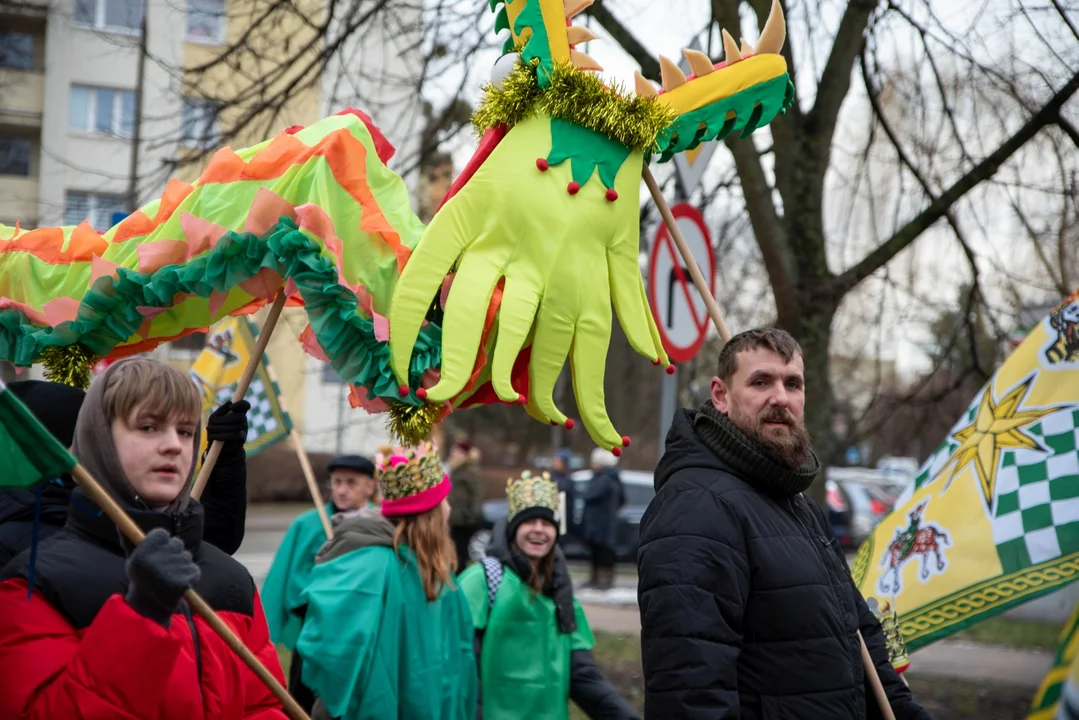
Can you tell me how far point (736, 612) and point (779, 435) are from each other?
54 centimetres

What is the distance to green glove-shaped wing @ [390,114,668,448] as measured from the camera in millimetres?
3223

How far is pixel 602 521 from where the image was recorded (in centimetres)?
1544

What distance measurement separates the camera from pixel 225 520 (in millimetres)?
3879

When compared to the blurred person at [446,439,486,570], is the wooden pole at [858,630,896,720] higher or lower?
lower

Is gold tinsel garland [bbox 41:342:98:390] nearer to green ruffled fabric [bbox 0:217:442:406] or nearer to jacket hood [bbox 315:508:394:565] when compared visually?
green ruffled fabric [bbox 0:217:442:406]

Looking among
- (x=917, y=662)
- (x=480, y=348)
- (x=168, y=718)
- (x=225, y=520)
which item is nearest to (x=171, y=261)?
(x=225, y=520)

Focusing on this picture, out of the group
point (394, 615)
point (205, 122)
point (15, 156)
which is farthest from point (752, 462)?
point (15, 156)

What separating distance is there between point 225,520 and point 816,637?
1835 millimetres

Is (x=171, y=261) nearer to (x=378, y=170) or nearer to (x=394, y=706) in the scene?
(x=378, y=170)

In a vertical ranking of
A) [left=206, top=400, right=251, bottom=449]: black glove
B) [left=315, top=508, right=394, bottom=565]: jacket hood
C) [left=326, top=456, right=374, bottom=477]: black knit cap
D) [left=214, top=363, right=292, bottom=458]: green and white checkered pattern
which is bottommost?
[left=315, top=508, right=394, bottom=565]: jacket hood

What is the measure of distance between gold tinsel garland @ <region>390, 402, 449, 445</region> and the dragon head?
0.80 metres

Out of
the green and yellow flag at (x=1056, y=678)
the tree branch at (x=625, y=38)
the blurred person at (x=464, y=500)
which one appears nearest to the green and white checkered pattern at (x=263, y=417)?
the tree branch at (x=625, y=38)

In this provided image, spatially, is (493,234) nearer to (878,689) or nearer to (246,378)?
(246,378)

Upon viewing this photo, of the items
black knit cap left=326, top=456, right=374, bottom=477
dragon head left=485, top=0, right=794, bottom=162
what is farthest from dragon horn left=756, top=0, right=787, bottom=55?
black knit cap left=326, top=456, right=374, bottom=477
